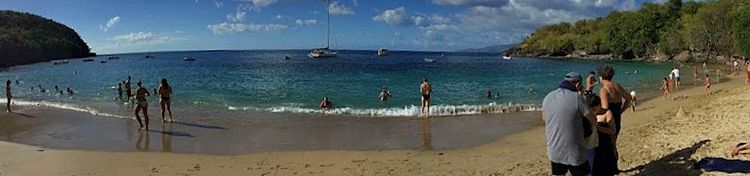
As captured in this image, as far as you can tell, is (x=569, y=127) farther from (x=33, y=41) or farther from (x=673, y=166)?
(x=33, y=41)

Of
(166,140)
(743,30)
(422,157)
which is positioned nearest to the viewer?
(422,157)

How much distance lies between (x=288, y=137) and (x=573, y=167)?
34.8 feet

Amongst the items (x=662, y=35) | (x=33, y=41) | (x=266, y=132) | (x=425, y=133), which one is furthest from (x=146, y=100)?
(x=33, y=41)

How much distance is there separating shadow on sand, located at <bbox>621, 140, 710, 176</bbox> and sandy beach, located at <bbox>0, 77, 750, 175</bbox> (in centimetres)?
1

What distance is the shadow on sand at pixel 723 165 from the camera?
23.6 ft

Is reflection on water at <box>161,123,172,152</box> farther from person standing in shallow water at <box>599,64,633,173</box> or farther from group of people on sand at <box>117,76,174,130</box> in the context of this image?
person standing in shallow water at <box>599,64,633,173</box>

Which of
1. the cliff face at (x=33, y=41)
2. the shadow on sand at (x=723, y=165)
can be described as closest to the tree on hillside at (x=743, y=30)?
the shadow on sand at (x=723, y=165)

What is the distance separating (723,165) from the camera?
742cm

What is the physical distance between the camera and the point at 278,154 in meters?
12.6

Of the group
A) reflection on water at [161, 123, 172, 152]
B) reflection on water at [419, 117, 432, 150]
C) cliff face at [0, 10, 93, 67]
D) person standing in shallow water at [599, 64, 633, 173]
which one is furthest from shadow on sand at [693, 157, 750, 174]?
cliff face at [0, 10, 93, 67]

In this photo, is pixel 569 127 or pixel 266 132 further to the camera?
pixel 266 132

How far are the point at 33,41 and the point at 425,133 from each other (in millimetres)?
150997

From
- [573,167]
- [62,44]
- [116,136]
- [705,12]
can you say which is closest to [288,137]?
[116,136]

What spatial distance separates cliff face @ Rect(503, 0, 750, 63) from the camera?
73.2m
